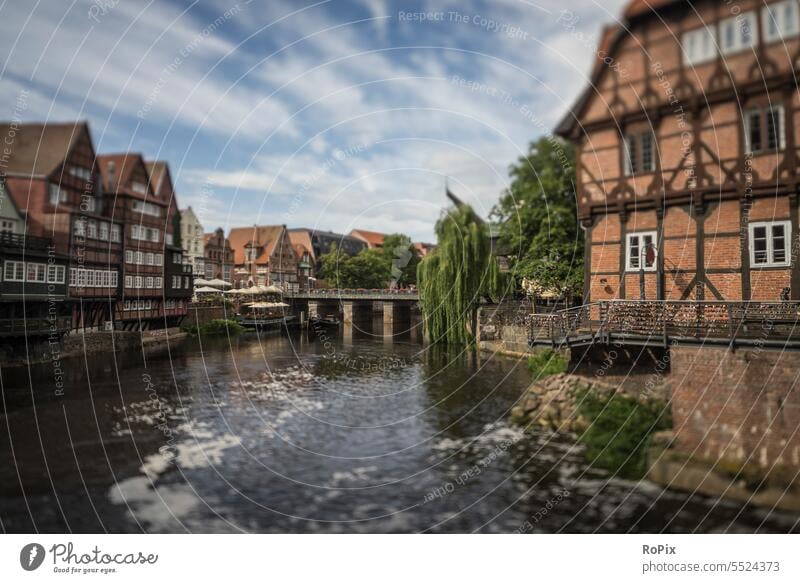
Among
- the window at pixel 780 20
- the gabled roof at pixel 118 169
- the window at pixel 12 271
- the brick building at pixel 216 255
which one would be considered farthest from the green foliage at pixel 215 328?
the window at pixel 780 20

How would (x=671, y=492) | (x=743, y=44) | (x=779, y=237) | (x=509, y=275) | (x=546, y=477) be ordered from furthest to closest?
(x=509, y=275), (x=779, y=237), (x=743, y=44), (x=546, y=477), (x=671, y=492)

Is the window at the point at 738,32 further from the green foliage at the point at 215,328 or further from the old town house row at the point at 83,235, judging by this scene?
the green foliage at the point at 215,328

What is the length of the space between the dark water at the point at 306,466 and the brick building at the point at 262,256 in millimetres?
37732

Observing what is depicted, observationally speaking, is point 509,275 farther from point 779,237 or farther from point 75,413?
point 75,413

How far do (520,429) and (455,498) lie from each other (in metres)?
4.32

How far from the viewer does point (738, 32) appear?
1099cm

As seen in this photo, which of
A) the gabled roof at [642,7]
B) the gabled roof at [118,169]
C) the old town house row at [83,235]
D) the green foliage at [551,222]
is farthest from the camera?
the green foliage at [551,222]

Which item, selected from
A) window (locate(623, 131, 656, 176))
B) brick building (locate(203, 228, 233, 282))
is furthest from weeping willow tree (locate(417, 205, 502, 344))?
brick building (locate(203, 228, 233, 282))

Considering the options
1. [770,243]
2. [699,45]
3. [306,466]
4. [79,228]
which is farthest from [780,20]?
[79,228]

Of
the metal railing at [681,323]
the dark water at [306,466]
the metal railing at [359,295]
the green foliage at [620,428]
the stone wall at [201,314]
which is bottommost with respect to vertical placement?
the dark water at [306,466]

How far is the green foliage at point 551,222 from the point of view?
20391 mm

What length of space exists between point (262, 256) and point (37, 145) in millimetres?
46783

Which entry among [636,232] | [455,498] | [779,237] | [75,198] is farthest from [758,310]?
[75,198]

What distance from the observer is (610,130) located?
1511 cm
